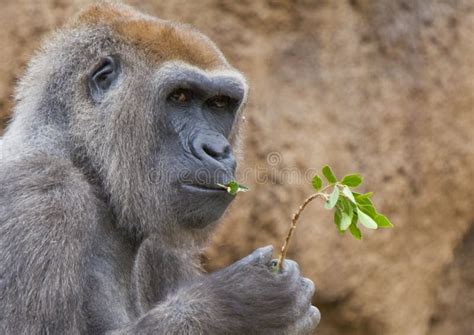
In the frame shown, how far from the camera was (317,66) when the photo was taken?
262 inches

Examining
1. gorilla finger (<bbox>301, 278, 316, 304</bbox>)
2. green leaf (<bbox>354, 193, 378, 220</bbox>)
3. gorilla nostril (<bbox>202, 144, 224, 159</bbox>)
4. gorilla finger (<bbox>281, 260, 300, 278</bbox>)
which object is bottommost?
gorilla finger (<bbox>301, 278, 316, 304</bbox>)

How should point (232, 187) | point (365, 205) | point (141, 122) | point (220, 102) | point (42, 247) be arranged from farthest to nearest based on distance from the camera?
point (220, 102) < point (141, 122) < point (232, 187) < point (365, 205) < point (42, 247)

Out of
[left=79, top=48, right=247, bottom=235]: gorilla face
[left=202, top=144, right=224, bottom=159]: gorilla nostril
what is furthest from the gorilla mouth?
[left=202, top=144, right=224, bottom=159]: gorilla nostril

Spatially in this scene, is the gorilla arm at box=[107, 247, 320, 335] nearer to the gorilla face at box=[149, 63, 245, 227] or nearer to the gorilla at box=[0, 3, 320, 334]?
the gorilla at box=[0, 3, 320, 334]

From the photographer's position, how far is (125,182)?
4.21 metres

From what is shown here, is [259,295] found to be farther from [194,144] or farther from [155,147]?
[155,147]

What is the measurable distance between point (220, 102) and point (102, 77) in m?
0.59

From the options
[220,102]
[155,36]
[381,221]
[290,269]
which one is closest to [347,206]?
[381,221]

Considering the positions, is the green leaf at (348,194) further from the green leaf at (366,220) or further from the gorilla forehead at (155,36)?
the gorilla forehead at (155,36)

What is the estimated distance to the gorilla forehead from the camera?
4.33 m

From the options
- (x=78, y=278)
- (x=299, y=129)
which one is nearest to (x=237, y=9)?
(x=299, y=129)

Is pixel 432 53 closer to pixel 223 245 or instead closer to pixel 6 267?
pixel 223 245

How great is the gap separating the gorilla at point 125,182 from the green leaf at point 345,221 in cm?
33

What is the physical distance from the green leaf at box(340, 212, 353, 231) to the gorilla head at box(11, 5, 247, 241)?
1.80 feet
